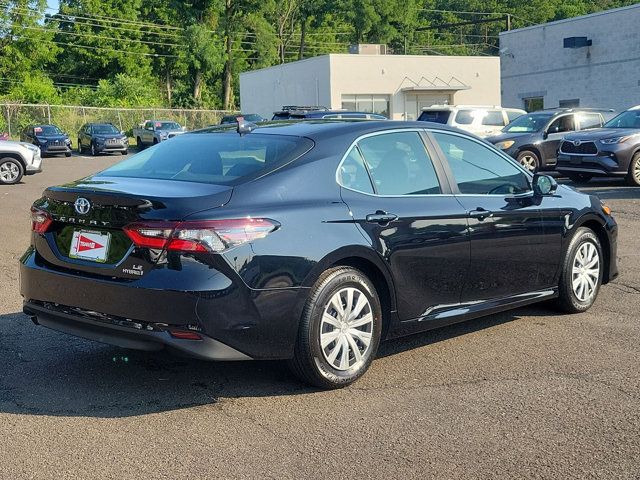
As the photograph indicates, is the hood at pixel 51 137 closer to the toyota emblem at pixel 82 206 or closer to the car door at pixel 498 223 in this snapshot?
the car door at pixel 498 223

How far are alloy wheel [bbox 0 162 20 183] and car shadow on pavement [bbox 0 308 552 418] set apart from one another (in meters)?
15.5

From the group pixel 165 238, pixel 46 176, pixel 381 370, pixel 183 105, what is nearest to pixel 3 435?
pixel 165 238

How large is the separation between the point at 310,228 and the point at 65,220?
1.46 metres

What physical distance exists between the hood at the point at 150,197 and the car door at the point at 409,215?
0.90 metres

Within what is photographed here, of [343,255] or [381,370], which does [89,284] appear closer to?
[343,255]

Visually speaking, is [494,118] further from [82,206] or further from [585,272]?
[82,206]

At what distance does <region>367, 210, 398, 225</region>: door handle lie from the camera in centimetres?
506

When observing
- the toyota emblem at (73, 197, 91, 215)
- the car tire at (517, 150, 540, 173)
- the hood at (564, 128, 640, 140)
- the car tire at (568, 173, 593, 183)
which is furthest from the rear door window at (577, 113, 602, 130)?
the toyota emblem at (73, 197, 91, 215)

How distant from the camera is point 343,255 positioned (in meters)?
4.85

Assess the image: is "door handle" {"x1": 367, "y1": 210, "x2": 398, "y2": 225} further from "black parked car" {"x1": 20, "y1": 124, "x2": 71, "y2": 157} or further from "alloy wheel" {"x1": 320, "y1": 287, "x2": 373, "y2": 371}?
"black parked car" {"x1": 20, "y1": 124, "x2": 71, "y2": 157}

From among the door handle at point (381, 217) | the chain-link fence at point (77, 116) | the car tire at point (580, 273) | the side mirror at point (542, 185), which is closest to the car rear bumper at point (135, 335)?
the door handle at point (381, 217)

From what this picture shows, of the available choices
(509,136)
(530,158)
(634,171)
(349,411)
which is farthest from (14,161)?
(349,411)

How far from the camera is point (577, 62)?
135ft

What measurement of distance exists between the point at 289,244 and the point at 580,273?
3.07m
